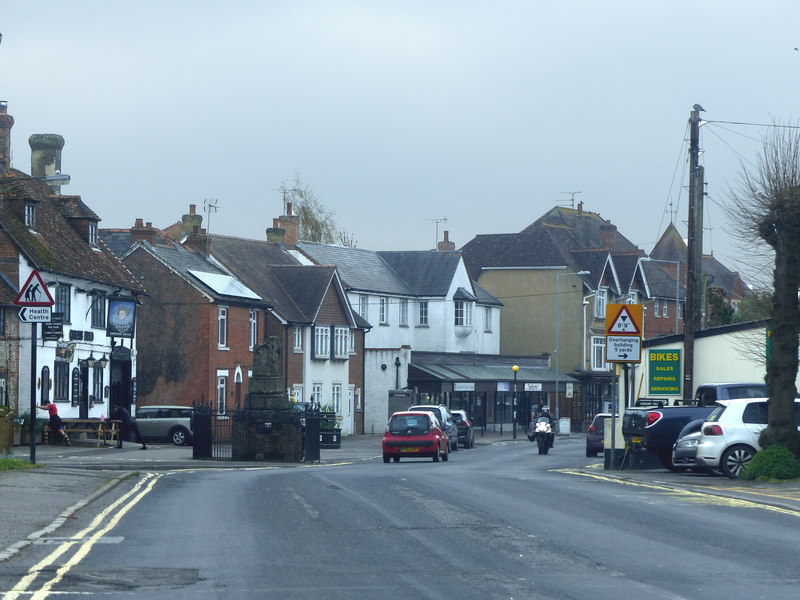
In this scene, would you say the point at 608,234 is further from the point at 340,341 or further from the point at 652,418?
the point at 652,418

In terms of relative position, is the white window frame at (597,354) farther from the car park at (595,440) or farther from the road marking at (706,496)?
the road marking at (706,496)

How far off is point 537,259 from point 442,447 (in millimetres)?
48424

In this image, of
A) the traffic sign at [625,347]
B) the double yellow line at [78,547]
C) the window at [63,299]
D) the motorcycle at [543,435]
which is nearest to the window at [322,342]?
the window at [63,299]

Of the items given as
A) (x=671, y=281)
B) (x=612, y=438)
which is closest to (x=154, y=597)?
(x=612, y=438)

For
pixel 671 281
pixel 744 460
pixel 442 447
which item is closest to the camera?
pixel 744 460

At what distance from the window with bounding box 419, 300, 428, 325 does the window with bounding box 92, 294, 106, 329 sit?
3191 centimetres

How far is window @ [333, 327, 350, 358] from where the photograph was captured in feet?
209

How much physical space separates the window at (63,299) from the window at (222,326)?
38.3ft

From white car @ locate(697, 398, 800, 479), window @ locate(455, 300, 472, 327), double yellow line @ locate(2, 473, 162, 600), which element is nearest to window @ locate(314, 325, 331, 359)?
window @ locate(455, 300, 472, 327)

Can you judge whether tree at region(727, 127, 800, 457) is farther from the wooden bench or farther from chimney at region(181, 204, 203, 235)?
chimney at region(181, 204, 203, 235)

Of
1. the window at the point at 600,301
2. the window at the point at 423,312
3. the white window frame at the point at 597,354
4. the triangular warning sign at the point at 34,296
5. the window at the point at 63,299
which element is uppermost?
the window at the point at 600,301

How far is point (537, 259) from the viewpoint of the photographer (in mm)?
84000

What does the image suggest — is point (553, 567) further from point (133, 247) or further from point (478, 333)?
point (478, 333)

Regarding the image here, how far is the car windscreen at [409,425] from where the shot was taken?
3544 cm
